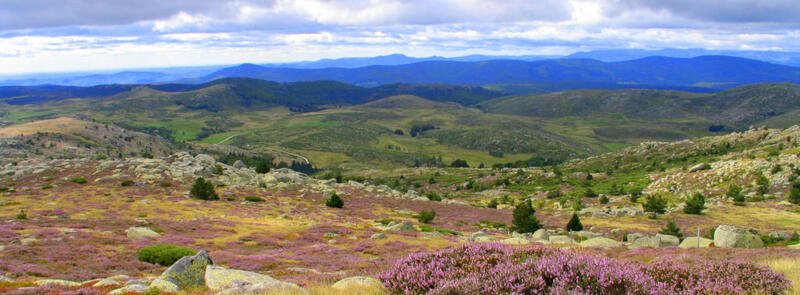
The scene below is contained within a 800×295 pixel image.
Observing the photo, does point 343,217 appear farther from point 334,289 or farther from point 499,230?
point 334,289

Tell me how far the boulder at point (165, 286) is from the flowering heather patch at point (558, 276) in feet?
18.5

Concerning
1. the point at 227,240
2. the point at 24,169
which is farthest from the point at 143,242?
the point at 24,169

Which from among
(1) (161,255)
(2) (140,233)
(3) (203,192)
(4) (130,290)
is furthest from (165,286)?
(3) (203,192)

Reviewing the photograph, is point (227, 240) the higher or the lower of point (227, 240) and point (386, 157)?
the higher

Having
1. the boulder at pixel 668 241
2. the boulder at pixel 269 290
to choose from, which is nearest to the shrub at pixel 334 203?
the boulder at pixel 668 241

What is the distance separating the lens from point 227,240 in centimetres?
2378

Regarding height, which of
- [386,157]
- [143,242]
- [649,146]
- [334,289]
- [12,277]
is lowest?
[386,157]

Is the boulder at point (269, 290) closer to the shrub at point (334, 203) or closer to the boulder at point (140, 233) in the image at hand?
the boulder at point (140, 233)

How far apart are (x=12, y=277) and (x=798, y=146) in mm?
82131

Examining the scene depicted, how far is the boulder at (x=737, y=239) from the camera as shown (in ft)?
65.1

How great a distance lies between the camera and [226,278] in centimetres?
1146

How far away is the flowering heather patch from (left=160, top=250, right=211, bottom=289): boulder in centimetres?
627

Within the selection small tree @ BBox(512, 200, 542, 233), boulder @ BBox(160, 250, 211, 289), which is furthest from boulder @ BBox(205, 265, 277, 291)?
small tree @ BBox(512, 200, 542, 233)

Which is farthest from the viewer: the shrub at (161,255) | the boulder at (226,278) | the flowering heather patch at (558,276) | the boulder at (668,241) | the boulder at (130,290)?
the boulder at (668,241)
